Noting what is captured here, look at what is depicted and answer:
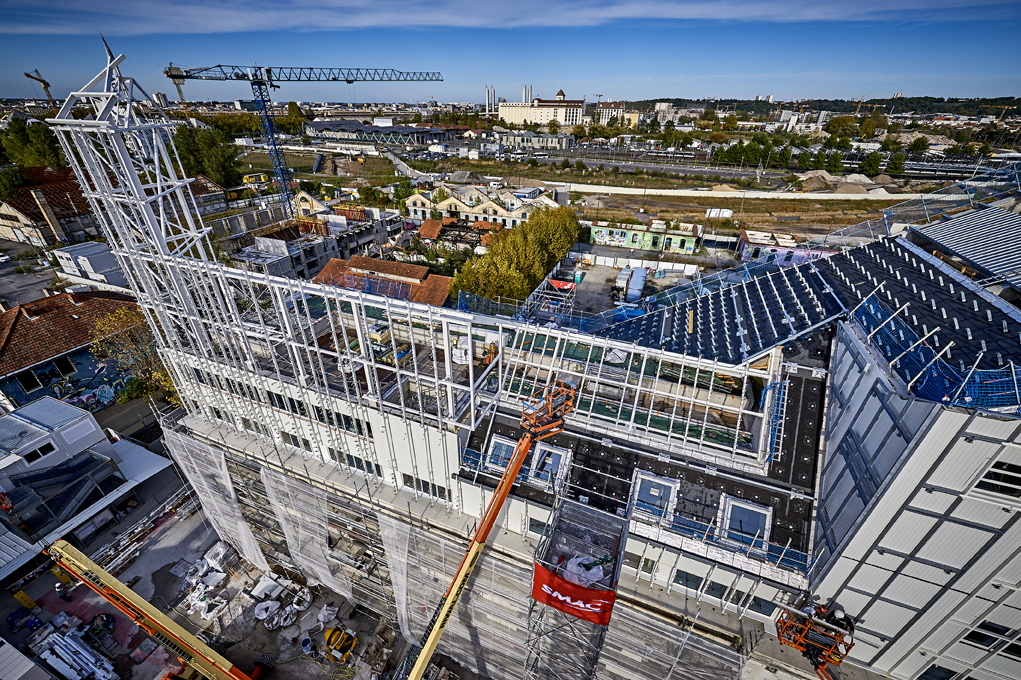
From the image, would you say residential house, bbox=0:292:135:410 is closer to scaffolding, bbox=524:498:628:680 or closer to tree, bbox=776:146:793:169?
scaffolding, bbox=524:498:628:680

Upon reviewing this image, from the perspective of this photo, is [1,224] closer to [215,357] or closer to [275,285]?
[215,357]

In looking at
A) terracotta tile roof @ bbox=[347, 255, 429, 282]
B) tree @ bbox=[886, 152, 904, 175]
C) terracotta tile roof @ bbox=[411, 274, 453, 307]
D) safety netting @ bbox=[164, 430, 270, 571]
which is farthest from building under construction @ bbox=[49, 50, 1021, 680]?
tree @ bbox=[886, 152, 904, 175]

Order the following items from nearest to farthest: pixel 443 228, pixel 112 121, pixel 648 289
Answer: pixel 112 121, pixel 648 289, pixel 443 228

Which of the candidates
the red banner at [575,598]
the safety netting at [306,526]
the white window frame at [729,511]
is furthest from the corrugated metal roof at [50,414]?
the white window frame at [729,511]

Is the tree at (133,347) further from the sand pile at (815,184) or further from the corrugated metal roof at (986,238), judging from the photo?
the sand pile at (815,184)

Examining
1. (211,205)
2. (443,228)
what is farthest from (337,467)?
(211,205)
